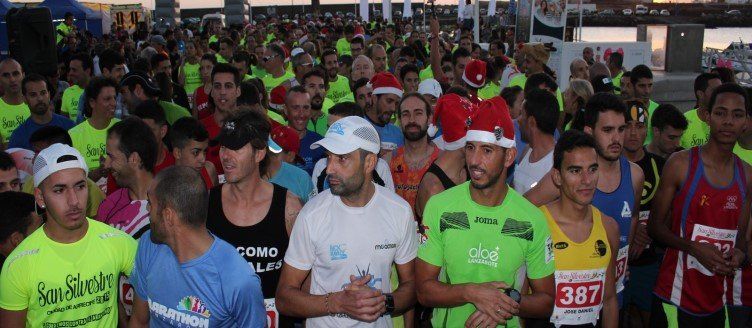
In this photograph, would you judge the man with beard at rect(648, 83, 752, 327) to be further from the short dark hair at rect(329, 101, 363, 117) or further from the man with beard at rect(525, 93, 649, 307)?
the short dark hair at rect(329, 101, 363, 117)

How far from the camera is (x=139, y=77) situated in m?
8.34

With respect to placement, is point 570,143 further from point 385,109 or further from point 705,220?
point 385,109

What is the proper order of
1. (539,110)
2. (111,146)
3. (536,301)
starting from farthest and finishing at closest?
(539,110), (111,146), (536,301)

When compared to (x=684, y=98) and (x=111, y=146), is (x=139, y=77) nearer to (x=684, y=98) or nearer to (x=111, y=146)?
(x=111, y=146)

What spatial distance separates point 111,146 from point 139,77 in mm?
3808

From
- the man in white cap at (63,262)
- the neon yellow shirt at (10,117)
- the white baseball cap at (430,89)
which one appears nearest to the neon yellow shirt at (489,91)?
the white baseball cap at (430,89)

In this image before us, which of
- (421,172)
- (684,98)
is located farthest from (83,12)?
(421,172)

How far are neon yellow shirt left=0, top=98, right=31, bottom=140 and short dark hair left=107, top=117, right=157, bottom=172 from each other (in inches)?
172

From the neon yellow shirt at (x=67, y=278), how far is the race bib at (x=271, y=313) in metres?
0.82

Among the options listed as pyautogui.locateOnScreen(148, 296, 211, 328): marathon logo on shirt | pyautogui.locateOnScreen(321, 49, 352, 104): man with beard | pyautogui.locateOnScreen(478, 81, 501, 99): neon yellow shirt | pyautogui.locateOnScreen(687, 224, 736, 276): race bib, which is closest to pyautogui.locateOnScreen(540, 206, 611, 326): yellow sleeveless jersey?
pyautogui.locateOnScreen(687, 224, 736, 276): race bib

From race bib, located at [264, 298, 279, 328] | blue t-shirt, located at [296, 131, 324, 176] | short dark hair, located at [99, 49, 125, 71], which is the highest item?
short dark hair, located at [99, 49, 125, 71]

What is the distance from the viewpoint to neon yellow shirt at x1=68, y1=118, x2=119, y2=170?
6.80m

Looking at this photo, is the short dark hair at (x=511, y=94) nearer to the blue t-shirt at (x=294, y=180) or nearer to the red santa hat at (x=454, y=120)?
the red santa hat at (x=454, y=120)

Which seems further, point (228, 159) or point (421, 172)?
point (421, 172)
